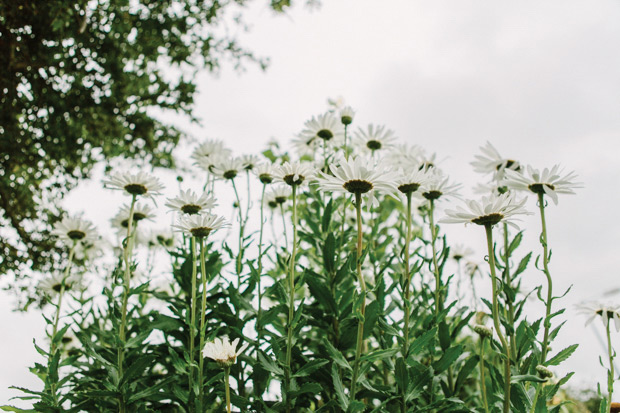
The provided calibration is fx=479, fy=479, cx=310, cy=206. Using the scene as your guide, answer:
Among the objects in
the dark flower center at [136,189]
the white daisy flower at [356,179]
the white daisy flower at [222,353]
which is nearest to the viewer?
the white daisy flower at [222,353]

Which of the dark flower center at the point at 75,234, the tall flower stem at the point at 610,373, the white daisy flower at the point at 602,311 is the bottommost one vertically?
the tall flower stem at the point at 610,373

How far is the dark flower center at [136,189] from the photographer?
1.94 metres

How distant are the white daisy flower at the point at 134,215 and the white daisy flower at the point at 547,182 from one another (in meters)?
1.54

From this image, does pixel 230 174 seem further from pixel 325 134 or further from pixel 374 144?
pixel 374 144

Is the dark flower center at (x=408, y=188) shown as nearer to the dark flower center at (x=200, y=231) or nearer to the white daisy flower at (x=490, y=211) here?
the white daisy flower at (x=490, y=211)

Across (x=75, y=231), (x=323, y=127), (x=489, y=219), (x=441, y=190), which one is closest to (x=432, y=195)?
(x=441, y=190)

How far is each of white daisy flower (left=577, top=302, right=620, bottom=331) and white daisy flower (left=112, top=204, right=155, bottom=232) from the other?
182 cm

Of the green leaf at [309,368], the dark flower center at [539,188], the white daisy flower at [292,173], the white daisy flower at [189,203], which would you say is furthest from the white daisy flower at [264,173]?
the dark flower center at [539,188]

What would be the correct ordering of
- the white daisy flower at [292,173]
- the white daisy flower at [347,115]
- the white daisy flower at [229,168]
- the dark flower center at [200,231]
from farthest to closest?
the white daisy flower at [347,115], the white daisy flower at [229,168], the white daisy flower at [292,173], the dark flower center at [200,231]

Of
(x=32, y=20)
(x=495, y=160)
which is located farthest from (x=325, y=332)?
(x=32, y=20)

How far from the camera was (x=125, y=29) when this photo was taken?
2.74m

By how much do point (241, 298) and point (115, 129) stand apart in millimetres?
1762

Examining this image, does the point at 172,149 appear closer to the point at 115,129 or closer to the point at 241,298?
the point at 115,129

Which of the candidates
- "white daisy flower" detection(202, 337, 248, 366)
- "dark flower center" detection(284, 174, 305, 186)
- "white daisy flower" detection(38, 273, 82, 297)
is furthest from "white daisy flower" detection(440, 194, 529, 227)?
"white daisy flower" detection(38, 273, 82, 297)
